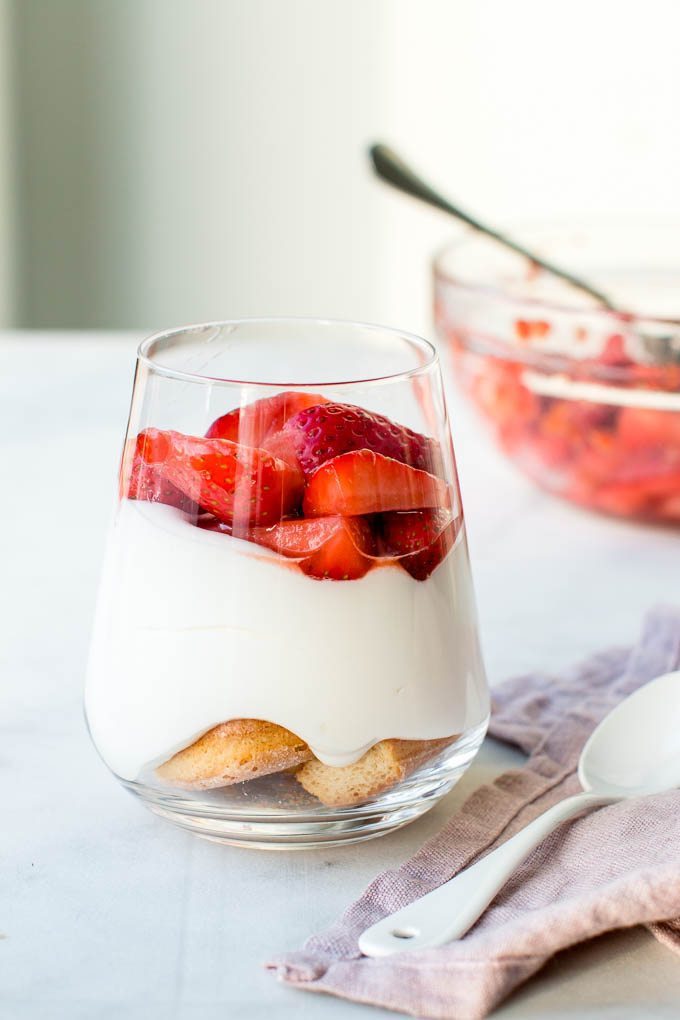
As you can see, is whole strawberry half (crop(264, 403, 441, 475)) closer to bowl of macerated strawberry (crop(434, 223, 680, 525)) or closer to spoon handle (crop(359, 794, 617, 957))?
spoon handle (crop(359, 794, 617, 957))

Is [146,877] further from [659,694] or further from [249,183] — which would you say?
[249,183]

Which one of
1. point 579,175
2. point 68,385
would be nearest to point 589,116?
point 579,175

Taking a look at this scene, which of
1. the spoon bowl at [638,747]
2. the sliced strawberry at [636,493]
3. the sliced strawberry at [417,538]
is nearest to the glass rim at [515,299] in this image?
the sliced strawberry at [636,493]

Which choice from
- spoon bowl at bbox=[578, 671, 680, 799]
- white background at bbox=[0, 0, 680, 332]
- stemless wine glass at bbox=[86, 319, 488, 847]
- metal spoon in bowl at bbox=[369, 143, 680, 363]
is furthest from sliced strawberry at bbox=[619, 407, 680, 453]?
white background at bbox=[0, 0, 680, 332]

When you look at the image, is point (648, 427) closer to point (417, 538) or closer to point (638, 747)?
point (638, 747)

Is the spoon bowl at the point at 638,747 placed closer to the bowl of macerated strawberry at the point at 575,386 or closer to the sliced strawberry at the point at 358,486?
the sliced strawberry at the point at 358,486
